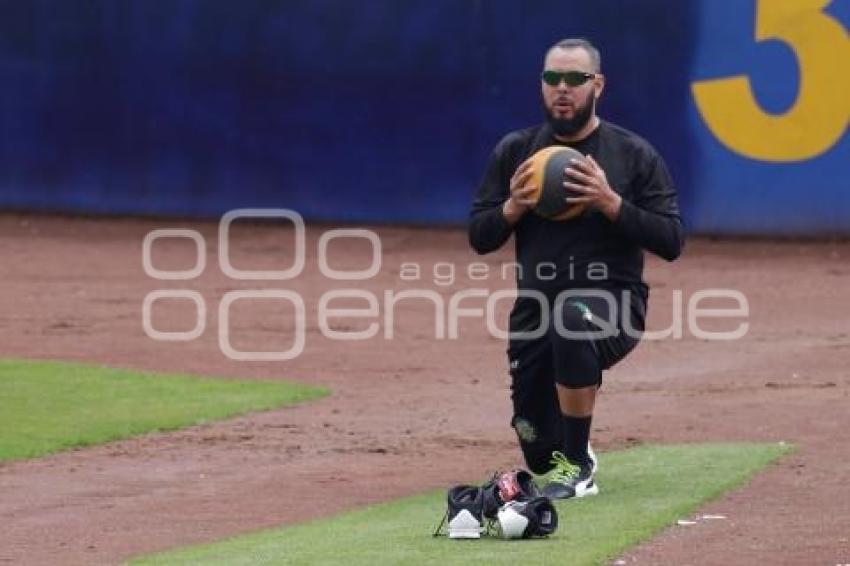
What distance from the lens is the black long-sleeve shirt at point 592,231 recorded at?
8.75 meters

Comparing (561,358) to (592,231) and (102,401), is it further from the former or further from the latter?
(102,401)

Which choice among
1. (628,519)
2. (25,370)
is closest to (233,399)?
(25,370)

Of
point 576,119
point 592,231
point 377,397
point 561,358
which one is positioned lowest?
point 377,397

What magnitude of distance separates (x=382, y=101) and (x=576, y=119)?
12868 mm

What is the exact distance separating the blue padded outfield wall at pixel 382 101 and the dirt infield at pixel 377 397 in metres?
0.49

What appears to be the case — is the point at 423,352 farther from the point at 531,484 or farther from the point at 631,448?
the point at 531,484

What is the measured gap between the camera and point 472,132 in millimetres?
21156

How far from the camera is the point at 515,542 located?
7.63 metres

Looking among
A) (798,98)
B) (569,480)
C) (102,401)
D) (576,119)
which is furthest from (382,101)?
(569,480)

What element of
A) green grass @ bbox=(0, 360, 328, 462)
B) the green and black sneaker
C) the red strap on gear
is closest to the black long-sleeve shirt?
the green and black sneaker

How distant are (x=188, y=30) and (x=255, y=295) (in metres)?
5.24

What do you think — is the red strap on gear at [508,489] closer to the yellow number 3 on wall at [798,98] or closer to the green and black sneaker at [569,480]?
the green and black sneaker at [569,480]

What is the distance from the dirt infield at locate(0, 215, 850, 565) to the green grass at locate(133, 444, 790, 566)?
17 centimetres

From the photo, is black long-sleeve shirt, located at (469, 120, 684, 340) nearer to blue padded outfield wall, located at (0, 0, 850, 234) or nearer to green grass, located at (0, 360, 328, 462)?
green grass, located at (0, 360, 328, 462)
